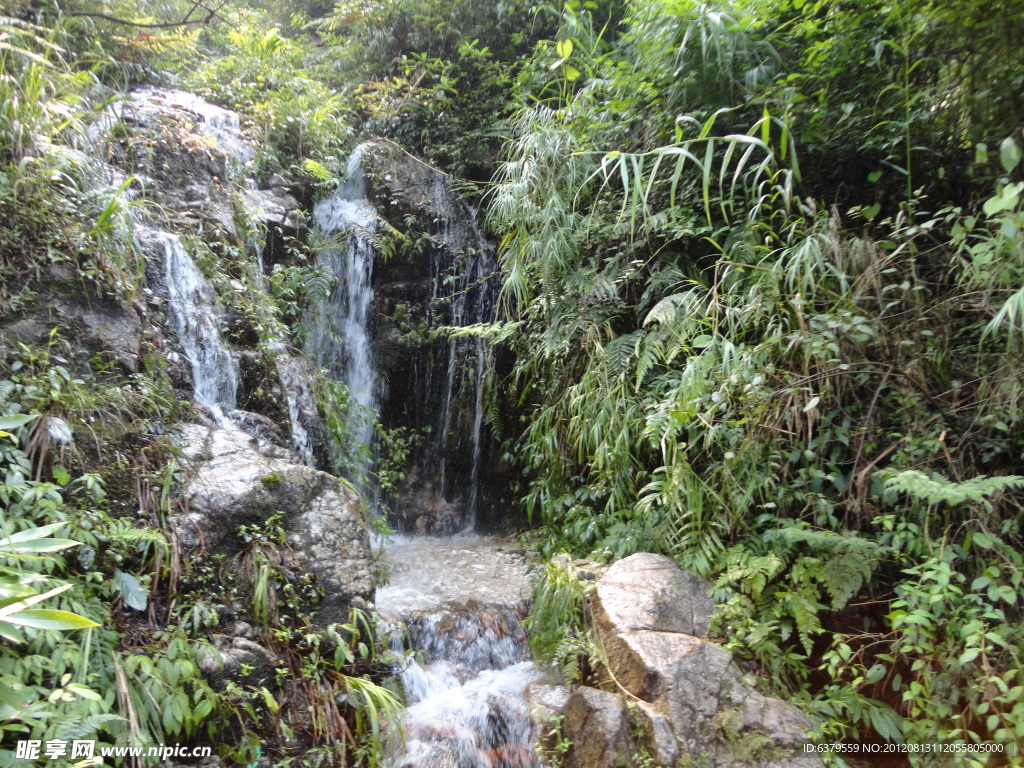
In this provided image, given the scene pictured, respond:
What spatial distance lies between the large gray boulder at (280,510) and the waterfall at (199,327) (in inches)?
35.6

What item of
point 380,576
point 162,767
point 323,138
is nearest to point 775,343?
point 380,576

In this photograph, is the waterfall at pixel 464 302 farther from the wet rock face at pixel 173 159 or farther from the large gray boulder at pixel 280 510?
the large gray boulder at pixel 280 510

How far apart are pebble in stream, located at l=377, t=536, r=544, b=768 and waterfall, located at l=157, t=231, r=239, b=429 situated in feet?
6.84

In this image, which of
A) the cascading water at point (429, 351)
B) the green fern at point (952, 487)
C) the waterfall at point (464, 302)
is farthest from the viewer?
the waterfall at point (464, 302)

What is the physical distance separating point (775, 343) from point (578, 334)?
1.85 m

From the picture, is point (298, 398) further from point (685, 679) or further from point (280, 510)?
point (685, 679)

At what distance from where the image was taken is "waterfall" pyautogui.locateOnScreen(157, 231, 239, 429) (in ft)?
14.6

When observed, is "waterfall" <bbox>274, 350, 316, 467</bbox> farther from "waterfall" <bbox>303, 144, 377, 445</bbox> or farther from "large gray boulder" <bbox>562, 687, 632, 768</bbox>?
"large gray boulder" <bbox>562, 687, 632, 768</bbox>

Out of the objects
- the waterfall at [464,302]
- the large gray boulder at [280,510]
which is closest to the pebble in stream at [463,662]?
the large gray boulder at [280,510]

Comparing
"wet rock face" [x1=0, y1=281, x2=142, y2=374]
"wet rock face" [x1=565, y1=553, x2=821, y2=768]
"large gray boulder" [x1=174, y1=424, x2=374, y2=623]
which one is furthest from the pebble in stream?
"wet rock face" [x1=0, y1=281, x2=142, y2=374]

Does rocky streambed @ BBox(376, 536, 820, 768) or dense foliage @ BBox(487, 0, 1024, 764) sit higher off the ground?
dense foliage @ BBox(487, 0, 1024, 764)

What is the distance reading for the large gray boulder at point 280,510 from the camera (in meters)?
3.16

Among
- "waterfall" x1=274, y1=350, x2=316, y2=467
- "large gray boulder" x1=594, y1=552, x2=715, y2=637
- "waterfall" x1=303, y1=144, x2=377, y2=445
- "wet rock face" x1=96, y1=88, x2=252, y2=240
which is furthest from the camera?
"waterfall" x1=303, y1=144, x2=377, y2=445

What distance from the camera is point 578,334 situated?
471 cm
